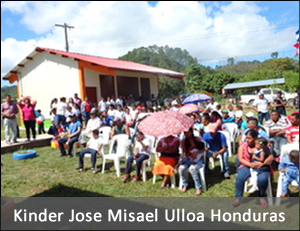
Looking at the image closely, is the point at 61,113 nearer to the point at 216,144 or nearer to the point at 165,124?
the point at 165,124

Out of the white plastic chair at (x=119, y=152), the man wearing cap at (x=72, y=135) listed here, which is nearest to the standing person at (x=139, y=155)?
the white plastic chair at (x=119, y=152)

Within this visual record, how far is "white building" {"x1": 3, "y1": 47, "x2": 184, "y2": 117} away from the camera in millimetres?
14586

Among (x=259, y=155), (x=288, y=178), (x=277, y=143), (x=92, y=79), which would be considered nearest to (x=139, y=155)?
(x=259, y=155)

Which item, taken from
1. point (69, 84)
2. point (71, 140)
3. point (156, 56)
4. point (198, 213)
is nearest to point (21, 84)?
point (69, 84)

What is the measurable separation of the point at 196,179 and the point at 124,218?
4.85 ft

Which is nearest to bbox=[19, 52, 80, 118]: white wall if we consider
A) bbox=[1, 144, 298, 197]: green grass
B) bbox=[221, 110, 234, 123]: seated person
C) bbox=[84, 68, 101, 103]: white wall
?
bbox=[84, 68, 101, 103]: white wall

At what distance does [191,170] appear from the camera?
15.9ft

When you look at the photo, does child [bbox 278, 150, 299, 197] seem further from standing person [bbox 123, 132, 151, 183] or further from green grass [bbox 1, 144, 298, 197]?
standing person [bbox 123, 132, 151, 183]

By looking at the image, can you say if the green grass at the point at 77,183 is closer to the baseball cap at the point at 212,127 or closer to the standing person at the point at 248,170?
the standing person at the point at 248,170

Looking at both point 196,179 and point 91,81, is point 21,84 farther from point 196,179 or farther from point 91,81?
point 196,179

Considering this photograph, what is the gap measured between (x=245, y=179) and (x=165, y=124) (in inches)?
65.0

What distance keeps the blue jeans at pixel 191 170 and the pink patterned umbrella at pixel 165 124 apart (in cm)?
61

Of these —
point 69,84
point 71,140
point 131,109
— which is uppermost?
point 69,84

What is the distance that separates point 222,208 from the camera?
4.15 metres
